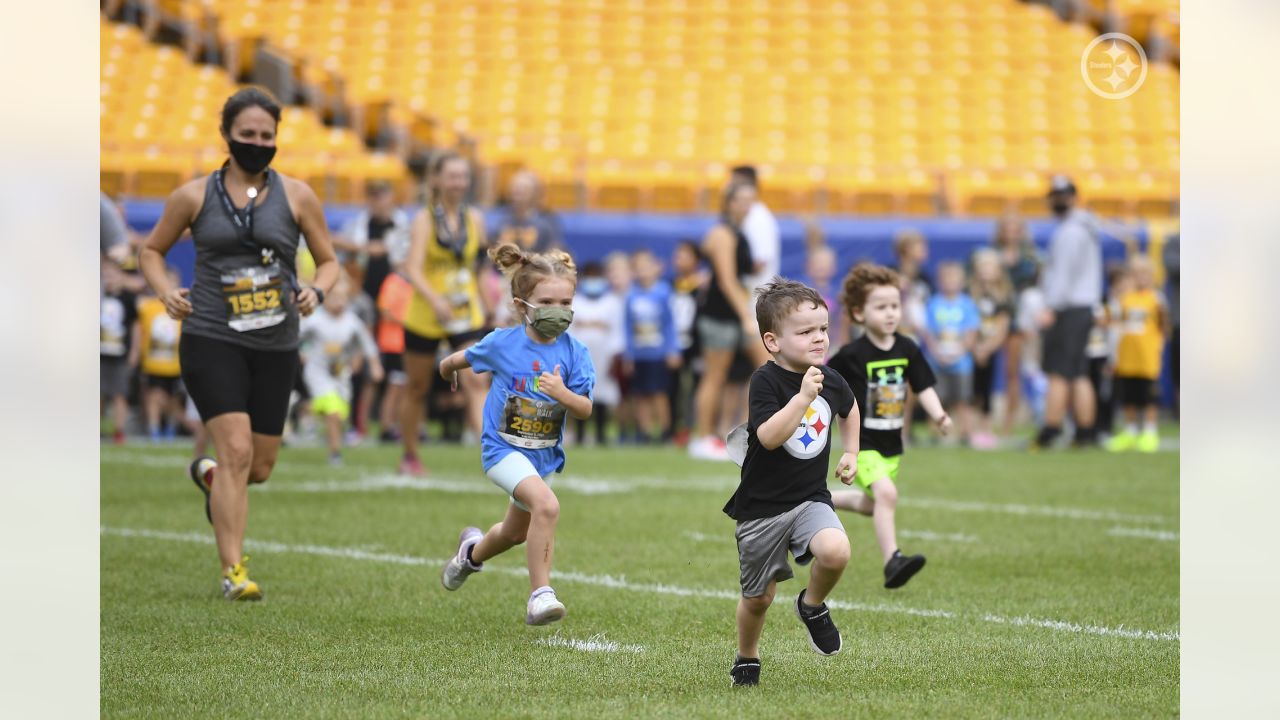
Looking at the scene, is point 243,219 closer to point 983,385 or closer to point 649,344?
point 649,344

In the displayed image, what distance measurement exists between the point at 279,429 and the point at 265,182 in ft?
3.45

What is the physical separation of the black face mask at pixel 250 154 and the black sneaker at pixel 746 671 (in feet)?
9.90

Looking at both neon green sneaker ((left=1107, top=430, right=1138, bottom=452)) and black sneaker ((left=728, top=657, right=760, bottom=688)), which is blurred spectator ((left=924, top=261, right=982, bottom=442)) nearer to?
neon green sneaker ((left=1107, top=430, right=1138, bottom=452))

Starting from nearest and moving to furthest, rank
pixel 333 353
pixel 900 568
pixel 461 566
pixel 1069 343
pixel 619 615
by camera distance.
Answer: pixel 619 615 → pixel 461 566 → pixel 900 568 → pixel 333 353 → pixel 1069 343

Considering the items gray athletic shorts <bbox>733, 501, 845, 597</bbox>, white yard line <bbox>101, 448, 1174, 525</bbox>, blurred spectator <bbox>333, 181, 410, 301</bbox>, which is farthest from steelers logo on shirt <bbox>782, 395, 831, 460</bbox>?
blurred spectator <bbox>333, 181, 410, 301</bbox>

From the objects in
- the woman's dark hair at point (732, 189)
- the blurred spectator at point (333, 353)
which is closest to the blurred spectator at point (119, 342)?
the blurred spectator at point (333, 353)

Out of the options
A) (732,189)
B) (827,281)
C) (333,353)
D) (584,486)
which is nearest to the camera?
(584,486)

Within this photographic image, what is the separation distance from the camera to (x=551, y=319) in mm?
5707

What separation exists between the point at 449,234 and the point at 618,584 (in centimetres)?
418

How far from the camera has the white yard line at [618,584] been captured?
19.0 feet

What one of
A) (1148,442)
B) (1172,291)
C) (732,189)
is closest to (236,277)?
(732,189)

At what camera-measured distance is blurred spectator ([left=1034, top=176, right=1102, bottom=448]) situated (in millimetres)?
14359

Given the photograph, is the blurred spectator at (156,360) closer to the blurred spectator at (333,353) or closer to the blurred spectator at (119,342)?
the blurred spectator at (119,342)
